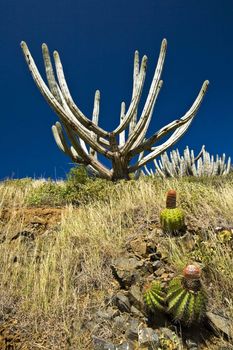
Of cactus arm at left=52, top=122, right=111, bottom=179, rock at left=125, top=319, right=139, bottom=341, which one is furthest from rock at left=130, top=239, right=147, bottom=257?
cactus arm at left=52, top=122, right=111, bottom=179

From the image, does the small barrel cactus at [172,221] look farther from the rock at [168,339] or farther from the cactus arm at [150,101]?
the cactus arm at [150,101]

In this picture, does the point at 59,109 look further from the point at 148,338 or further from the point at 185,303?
the point at 148,338

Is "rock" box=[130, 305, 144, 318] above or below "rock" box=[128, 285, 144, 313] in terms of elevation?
below

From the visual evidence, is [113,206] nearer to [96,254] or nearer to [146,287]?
[96,254]

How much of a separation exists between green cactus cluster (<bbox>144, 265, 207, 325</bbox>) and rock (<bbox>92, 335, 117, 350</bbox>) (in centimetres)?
52

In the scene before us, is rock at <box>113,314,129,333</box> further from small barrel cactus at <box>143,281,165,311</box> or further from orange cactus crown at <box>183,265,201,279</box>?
orange cactus crown at <box>183,265,201,279</box>

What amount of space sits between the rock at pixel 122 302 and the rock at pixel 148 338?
14.2 inches

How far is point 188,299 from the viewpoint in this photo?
11.2 feet

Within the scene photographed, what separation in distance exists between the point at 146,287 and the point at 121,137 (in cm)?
737

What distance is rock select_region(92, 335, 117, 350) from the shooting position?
3.25 meters

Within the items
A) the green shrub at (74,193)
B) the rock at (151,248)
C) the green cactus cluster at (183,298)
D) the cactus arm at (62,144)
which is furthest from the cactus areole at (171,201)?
the cactus arm at (62,144)

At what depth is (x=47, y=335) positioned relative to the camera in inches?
136

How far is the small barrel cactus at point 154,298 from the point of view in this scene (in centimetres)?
349

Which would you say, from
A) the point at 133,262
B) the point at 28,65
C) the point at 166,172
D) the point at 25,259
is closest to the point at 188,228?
the point at 133,262
